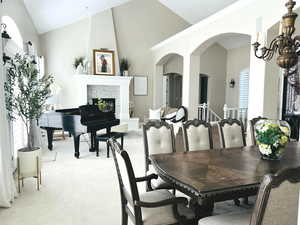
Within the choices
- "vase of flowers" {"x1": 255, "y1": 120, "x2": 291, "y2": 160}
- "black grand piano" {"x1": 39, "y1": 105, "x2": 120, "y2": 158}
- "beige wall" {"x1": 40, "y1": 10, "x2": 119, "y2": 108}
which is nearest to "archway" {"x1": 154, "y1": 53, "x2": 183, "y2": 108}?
"beige wall" {"x1": 40, "y1": 10, "x2": 119, "y2": 108}

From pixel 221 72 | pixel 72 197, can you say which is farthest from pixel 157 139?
pixel 221 72

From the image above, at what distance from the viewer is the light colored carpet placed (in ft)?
8.73

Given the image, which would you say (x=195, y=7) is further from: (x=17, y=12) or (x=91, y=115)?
(x=17, y=12)

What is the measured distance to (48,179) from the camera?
3832mm

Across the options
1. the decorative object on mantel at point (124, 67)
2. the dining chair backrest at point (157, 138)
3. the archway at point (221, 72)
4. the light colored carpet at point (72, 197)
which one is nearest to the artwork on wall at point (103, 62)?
the decorative object on mantel at point (124, 67)

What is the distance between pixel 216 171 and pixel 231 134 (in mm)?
1372

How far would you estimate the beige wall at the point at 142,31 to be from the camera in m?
9.05

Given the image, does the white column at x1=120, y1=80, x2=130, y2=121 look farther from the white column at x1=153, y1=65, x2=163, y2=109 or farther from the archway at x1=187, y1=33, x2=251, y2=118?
the archway at x1=187, y1=33, x2=251, y2=118

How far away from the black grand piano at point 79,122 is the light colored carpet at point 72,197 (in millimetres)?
619

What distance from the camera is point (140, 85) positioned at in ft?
31.0

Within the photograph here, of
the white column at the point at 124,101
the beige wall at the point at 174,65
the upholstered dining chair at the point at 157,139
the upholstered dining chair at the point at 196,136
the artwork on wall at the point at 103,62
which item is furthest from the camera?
the beige wall at the point at 174,65

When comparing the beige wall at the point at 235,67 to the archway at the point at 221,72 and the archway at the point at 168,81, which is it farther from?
the archway at the point at 168,81

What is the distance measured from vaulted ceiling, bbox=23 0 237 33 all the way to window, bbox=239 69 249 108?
106 inches

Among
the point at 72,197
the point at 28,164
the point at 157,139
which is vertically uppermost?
the point at 157,139
